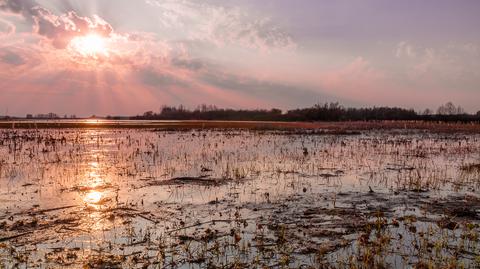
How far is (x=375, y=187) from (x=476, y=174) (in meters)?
5.85

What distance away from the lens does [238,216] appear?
9.54 metres

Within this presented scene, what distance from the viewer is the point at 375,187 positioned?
44.3 ft

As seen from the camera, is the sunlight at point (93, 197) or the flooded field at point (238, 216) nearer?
the flooded field at point (238, 216)

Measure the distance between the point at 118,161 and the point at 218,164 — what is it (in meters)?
5.66

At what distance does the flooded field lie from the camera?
7012mm

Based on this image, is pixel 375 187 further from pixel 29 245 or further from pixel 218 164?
pixel 29 245

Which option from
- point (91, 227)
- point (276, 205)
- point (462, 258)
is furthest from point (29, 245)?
point (462, 258)

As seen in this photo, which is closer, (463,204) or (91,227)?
(91,227)

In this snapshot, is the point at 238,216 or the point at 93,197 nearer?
the point at 238,216

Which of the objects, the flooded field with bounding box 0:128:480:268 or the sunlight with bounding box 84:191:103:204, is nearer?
the flooded field with bounding box 0:128:480:268

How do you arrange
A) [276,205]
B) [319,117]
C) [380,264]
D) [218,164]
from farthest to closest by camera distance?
[319,117], [218,164], [276,205], [380,264]

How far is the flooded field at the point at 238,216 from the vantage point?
701cm

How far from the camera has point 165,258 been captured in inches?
274

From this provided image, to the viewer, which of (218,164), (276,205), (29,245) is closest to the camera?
(29,245)
